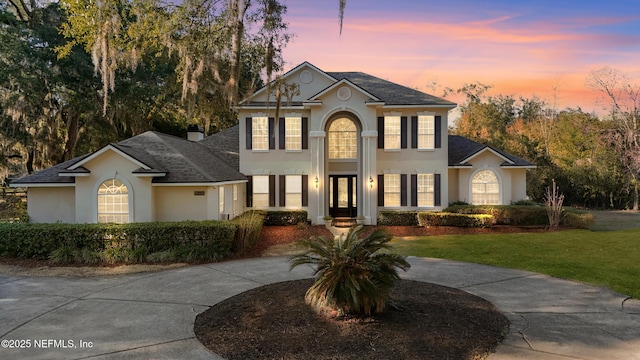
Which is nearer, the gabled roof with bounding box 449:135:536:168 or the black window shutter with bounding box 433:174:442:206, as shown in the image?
the black window shutter with bounding box 433:174:442:206

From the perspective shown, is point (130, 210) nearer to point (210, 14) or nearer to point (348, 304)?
point (210, 14)

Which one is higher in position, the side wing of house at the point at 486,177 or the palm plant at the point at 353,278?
the side wing of house at the point at 486,177

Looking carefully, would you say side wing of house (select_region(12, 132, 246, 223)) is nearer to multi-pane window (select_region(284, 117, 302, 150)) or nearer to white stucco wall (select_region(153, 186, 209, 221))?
white stucco wall (select_region(153, 186, 209, 221))

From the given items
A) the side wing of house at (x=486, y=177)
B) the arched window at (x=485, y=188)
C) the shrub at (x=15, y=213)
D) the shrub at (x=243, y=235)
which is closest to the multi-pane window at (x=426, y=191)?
the side wing of house at (x=486, y=177)

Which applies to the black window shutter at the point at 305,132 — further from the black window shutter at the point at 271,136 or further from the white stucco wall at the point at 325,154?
the black window shutter at the point at 271,136

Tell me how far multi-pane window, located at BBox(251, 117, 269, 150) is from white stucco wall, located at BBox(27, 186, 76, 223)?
7.75 metres

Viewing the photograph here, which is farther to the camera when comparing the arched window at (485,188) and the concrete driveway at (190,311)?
the arched window at (485,188)

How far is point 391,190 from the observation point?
17.8m

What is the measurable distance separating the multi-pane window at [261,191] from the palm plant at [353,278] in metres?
12.2

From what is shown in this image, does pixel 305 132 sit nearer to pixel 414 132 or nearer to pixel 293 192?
pixel 293 192

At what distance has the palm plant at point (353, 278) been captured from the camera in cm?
538

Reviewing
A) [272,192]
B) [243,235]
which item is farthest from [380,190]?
[243,235]

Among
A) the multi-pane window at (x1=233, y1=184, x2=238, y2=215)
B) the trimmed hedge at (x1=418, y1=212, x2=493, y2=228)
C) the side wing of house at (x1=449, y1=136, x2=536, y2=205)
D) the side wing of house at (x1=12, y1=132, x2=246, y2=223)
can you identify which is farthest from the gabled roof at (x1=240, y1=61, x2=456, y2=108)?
the trimmed hedge at (x1=418, y1=212, x2=493, y2=228)

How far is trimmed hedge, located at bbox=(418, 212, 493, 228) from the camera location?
1592cm
